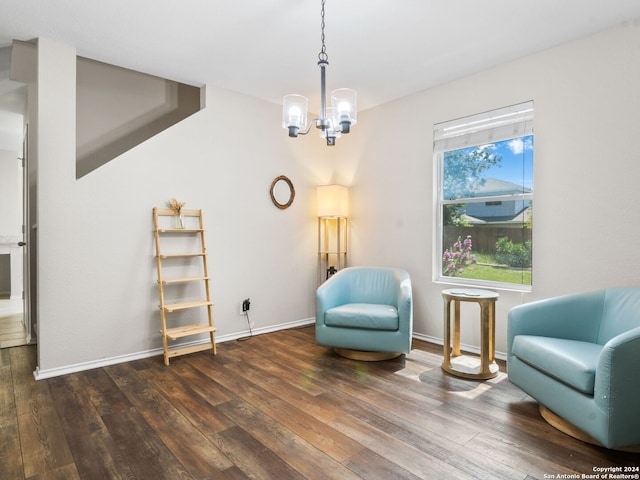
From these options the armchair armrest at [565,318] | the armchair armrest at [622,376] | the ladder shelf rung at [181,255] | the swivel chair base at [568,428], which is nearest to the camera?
the armchair armrest at [622,376]

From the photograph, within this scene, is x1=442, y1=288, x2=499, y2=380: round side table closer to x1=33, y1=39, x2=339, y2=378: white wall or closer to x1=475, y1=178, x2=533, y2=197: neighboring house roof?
x1=475, y1=178, x2=533, y2=197: neighboring house roof

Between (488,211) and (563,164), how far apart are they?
760 millimetres

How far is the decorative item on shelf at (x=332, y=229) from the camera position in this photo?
4523 mm

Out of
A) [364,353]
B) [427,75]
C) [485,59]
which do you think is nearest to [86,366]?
[364,353]

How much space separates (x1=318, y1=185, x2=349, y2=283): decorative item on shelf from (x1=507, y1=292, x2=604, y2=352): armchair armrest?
8.00ft

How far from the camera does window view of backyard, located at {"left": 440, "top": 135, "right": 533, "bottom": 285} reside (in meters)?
3.32

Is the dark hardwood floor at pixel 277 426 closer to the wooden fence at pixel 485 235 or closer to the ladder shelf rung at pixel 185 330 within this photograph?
the ladder shelf rung at pixel 185 330

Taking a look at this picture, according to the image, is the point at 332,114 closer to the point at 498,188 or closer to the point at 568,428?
the point at 498,188

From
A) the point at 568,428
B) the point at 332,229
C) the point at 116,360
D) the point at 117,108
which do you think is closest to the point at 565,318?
the point at 568,428

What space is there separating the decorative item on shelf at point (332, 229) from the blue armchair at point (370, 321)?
→ 3.47ft

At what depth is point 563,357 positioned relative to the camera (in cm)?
207

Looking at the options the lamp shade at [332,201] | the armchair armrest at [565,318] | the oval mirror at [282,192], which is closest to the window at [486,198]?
the armchair armrest at [565,318]

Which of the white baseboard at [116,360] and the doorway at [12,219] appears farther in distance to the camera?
the doorway at [12,219]

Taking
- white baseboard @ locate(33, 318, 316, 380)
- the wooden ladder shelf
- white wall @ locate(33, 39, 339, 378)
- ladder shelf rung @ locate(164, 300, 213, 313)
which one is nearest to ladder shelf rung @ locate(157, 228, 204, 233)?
the wooden ladder shelf
